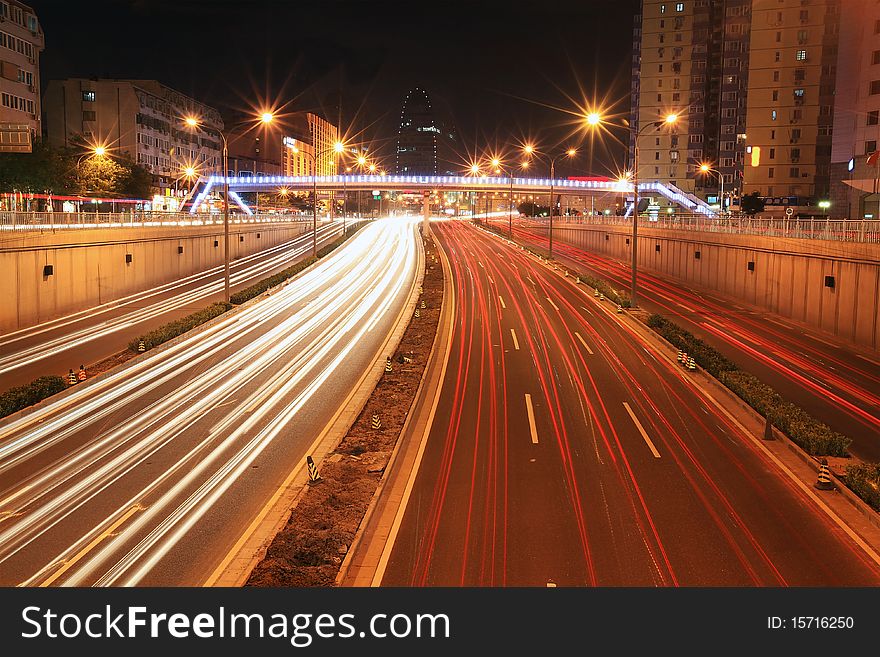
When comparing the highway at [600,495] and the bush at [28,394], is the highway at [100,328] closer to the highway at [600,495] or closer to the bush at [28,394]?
the bush at [28,394]

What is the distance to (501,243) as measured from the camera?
90.1m

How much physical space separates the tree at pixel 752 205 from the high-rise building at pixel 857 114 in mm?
10767

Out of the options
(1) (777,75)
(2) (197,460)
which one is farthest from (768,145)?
(2) (197,460)

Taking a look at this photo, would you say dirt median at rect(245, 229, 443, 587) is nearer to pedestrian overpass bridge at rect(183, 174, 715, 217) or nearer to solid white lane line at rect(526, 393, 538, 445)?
solid white lane line at rect(526, 393, 538, 445)

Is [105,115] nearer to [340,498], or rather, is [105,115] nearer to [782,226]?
[782,226]

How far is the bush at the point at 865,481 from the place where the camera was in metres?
14.8

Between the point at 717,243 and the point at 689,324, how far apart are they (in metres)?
14.0

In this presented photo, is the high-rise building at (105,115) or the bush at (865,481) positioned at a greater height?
the high-rise building at (105,115)

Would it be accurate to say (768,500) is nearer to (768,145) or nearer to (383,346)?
(383,346)

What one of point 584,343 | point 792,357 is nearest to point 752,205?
point 792,357

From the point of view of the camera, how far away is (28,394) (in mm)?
22891

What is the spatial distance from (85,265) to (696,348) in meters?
34.1

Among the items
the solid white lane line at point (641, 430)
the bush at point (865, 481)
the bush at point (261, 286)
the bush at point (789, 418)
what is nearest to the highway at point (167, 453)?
the solid white lane line at point (641, 430)

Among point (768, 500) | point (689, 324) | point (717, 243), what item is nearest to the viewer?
point (768, 500)
